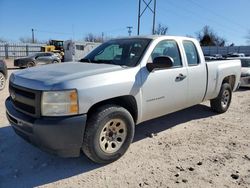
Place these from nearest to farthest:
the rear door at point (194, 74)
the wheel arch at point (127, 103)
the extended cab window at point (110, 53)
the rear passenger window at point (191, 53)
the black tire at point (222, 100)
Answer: the wheel arch at point (127, 103) < the extended cab window at point (110, 53) < the rear door at point (194, 74) < the rear passenger window at point (191, 53) < the black tire at point (222, 100)

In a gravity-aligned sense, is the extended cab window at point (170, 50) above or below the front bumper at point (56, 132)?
above

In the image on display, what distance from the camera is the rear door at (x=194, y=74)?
17.1 ft

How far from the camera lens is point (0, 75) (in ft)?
32.2

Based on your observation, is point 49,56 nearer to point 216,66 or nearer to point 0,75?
point 0,75

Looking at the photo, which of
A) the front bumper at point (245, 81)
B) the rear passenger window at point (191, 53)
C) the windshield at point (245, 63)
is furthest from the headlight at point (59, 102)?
the windshield at point (245, 63)

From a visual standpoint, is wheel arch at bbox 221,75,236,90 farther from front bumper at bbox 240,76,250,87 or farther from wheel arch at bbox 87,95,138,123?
front bumper at bbox 240,76,250,87

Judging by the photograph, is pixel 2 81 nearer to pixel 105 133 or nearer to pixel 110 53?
pixel 110 53

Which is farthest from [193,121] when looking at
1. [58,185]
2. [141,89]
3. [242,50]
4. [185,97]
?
[242,50]

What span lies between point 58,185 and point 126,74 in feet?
5.82

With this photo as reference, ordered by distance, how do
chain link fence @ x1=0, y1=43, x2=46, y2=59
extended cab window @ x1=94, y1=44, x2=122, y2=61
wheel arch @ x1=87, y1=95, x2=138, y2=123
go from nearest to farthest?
1. wheel arch @ x1=87, y1=95, x2=138, y2=123
2. extended cab window @ x1=94, y1=44, x2=122, y2=61
3. chain link fence @ x1=0, y1=43, x2=46, y2=59

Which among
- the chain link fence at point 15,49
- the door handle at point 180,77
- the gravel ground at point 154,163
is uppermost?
the chain link fence at point 15,49

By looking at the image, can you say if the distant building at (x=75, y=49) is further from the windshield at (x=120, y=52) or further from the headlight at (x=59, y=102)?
the headlight at (x=59, y=102)

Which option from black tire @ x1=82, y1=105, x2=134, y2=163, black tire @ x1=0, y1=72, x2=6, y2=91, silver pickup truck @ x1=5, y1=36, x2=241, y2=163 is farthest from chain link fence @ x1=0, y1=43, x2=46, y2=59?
black tire @ x1=82, y1=105, x2=134, y2=163

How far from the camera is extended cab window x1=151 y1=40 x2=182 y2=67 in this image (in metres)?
4.82
